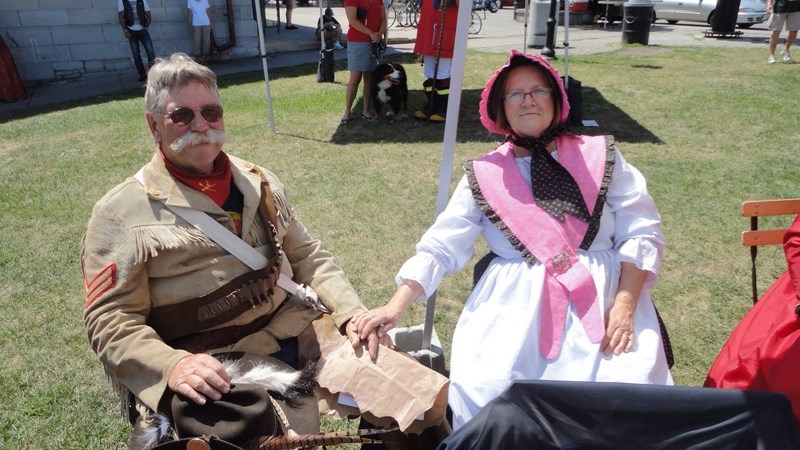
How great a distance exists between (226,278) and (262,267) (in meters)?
0.13

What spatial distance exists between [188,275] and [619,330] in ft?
4.63

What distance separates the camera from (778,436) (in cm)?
137

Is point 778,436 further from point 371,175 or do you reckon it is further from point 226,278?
point 371,175

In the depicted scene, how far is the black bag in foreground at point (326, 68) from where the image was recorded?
9.60 m

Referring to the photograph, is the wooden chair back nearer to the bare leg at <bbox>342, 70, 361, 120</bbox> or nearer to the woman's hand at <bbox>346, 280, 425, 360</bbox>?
the woman's hand at <bbox>346, 280, 425, 360</bbox>

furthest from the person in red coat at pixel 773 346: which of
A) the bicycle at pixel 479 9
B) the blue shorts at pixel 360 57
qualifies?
the bicycle at pixel 479 9

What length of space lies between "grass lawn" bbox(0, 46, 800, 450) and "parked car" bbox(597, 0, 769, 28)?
705 centimetres

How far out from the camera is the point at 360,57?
7.30 metres

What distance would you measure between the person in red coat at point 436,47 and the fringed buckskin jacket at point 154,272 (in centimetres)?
510

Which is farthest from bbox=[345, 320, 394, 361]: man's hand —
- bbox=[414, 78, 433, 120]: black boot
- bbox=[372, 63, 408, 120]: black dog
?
bbox=[414, 78, 433, 120]: black boot

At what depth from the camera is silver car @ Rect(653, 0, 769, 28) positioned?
632 inches

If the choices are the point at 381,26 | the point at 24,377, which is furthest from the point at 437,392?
→ the point at 381,26

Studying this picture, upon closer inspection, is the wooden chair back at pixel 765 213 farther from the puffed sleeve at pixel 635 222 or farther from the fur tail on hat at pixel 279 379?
the fur tail on hat at pixel 279 379

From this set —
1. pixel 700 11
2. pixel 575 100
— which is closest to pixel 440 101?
pixel 575 100
